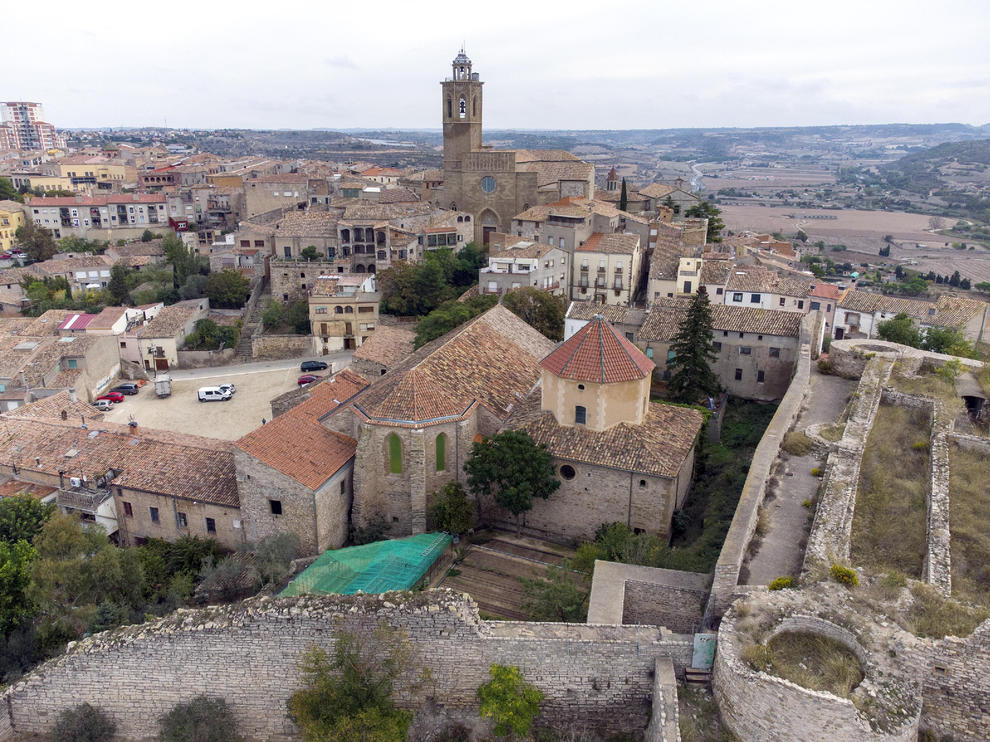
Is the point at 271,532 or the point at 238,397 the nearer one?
the point at 271,532

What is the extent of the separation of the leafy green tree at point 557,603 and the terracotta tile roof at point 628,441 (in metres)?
5.59

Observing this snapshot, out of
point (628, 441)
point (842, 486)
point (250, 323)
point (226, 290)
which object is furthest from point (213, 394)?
point (842, 486)

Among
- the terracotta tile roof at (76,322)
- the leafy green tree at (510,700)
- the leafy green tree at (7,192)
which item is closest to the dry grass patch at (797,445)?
the leafy green tree at (510,700)

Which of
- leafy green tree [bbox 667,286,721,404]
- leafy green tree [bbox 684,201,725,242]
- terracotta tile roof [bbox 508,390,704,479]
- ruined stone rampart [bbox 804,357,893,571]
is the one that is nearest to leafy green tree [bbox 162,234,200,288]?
leafy green tree [bbox 684,201,725,242]

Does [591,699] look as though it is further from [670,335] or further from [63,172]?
[63,172]

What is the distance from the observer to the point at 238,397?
4575 cm

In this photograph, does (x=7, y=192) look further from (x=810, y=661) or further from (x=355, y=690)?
(x=810, y=661)

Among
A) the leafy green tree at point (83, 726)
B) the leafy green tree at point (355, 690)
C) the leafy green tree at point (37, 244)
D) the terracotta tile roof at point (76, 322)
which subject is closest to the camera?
the leafy green tree at point (355, 690)

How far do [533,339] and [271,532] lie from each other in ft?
54.8

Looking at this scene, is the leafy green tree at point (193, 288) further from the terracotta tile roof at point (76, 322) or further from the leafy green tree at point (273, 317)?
the terracotta tile roof at point (76, 322)

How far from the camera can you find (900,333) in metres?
38.3

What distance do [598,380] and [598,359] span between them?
2.74 feet

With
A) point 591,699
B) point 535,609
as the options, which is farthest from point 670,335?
point 591,699

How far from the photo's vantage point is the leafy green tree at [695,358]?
33.0 metres
